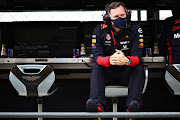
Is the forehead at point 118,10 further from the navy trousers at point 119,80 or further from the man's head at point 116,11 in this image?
the navy trousers at point 119,80

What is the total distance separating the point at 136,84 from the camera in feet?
4.89

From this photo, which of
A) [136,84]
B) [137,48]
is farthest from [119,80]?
[137,48]

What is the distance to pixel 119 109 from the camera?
2629 mm

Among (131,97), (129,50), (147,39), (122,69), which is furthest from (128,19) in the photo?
(147,39)

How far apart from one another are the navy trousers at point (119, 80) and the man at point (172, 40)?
0.69 meters

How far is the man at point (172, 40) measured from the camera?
6.72 ft

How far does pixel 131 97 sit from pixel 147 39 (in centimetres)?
141

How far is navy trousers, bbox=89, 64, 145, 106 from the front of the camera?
1.48m

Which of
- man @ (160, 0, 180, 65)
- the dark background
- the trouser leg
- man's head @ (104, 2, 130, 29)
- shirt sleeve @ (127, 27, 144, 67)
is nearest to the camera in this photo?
the trouser leg

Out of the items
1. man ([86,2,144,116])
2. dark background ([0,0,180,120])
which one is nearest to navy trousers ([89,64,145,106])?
man ([86,2,144,116])

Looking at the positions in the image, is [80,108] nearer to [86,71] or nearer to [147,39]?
[86,71]

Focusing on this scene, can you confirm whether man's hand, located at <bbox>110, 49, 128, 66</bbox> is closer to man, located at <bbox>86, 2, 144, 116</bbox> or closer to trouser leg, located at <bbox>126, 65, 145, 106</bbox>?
man, located at <bbox>86, 2, 144, 116</bbox>

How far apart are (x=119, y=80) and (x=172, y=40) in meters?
0.92


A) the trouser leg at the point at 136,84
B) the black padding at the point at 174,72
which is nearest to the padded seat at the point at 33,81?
the trouser leg at the point at 136,84
